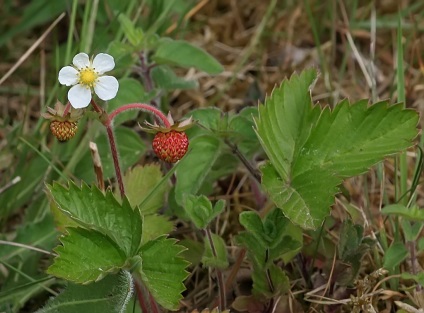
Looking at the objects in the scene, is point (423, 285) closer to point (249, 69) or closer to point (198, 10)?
point (249, 69)

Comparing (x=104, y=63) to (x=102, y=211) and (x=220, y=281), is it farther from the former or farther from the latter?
(x=220, y=281)

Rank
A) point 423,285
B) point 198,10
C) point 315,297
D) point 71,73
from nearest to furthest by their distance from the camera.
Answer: point 71,73, point 423,285, point 315,297, point 198,10

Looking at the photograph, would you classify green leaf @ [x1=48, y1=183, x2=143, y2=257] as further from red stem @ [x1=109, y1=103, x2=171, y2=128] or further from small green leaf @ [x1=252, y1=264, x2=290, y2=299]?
small green leaf @ [x1=252, y1=264, x2=290, y2=299]

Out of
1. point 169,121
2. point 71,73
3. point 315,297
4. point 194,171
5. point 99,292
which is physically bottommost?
point 315,297

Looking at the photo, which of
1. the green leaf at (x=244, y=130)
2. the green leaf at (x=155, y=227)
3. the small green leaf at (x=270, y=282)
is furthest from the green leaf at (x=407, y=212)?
the green leaf at (x=155, y=227)

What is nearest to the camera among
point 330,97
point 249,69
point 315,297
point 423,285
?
point 423,285

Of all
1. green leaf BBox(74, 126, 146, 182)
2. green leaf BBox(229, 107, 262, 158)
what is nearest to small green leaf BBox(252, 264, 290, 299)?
green leaf BBox(229, 107, 262, 158)

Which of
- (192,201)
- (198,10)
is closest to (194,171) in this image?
(192,201)
